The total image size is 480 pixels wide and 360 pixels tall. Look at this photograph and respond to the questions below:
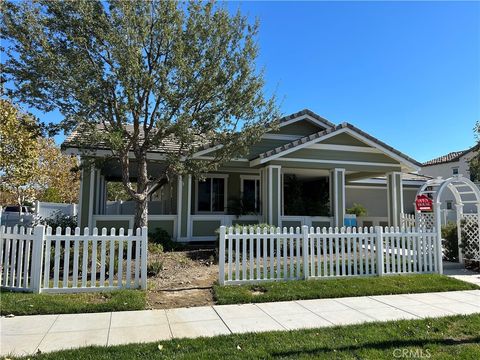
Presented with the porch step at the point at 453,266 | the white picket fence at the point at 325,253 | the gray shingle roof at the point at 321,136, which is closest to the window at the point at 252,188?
the gray shingle roof at the point at 321,136

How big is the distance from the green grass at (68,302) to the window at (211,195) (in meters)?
9.32

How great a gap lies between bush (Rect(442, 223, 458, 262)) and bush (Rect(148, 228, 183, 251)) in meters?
8.60

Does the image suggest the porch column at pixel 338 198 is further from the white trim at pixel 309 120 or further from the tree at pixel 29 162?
the tree at pixel 29 162

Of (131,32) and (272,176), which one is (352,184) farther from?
(131,32)

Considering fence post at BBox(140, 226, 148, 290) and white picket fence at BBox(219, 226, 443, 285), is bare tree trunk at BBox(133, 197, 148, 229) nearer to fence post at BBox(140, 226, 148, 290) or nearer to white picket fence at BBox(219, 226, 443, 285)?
white picket fence at BBox(219, 226, 443, 285)

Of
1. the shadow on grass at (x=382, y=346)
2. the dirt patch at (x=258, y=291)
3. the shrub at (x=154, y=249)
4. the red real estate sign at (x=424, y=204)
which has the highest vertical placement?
the red real estate sign at (x=424, y=204)

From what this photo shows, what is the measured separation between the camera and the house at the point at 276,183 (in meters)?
13.5

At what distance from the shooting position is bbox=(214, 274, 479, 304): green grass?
7043 mm

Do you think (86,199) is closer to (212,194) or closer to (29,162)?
(212,194)

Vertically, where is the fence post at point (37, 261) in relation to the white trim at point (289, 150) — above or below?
below

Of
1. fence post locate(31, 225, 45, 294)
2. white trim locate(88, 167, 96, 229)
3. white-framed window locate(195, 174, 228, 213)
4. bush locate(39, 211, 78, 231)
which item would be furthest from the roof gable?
fence post locate(31, 225, 45, 294)

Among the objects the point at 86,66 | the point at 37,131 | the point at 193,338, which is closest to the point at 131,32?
the point at 86,66

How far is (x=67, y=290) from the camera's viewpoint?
698 centimetres

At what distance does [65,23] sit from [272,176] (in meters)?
8.20
